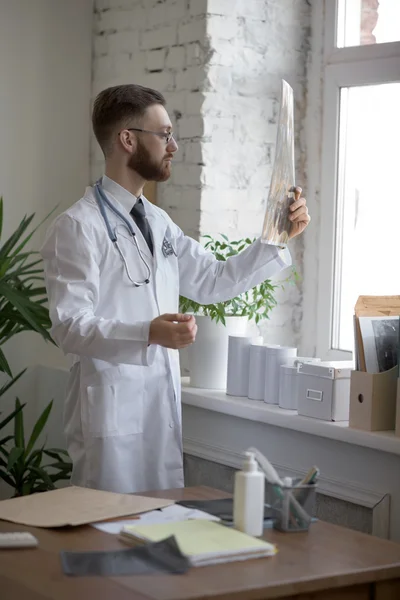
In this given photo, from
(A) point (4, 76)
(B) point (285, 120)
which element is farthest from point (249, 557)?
(A) point (4, 76)

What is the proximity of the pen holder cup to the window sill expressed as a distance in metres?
0.62

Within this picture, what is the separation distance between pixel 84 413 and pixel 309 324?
4.25ft

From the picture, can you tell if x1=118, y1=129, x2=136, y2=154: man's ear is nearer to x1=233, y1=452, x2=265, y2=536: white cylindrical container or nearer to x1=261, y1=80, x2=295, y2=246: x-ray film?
x1=261, y1=80, x2=295, y2=246: x-ray film

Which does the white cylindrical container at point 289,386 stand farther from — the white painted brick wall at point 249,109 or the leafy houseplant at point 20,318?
the leafy houseplant at point 20,318

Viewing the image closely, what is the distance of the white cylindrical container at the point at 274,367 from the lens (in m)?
3.25

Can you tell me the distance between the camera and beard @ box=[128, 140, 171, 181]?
9.56 feet

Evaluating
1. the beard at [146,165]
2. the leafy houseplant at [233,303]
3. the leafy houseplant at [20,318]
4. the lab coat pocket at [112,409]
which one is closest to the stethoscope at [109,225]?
the beard at [146,165]

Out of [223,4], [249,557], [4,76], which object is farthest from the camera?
[4,76]

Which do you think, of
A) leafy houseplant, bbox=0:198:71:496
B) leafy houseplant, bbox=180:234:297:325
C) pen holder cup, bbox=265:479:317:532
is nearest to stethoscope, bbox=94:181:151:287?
leafy houseplant, bbox=0:198:71:496

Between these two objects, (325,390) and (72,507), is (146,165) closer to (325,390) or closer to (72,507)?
(325,390)

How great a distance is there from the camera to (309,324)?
12.5 feet

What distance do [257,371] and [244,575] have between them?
1.51 m

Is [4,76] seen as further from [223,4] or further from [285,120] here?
[285,120]

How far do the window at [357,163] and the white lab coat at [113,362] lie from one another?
74 cm
